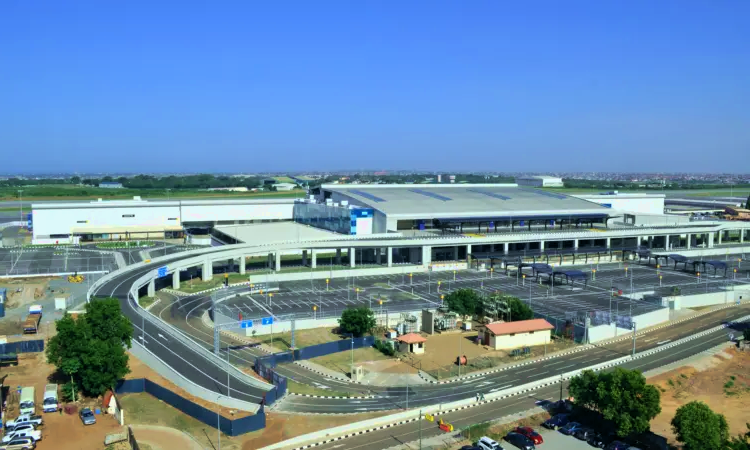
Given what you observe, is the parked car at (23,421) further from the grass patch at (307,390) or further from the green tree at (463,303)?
the green tree at (463,303)

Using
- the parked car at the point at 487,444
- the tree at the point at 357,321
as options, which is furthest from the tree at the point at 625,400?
the tree at the point at 357,321

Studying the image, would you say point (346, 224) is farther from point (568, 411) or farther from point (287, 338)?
point (568, 411)

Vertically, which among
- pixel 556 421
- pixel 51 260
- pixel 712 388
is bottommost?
pixel 712 388

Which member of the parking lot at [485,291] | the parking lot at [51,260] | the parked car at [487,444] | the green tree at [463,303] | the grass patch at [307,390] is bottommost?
the grass patch at [307,390]

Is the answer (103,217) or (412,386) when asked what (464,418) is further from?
(103,217)

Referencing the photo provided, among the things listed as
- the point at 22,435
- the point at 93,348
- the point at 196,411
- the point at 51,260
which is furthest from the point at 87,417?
the point at 51,260

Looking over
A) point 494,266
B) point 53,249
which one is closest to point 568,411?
point 494,266

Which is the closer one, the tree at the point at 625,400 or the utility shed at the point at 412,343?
the tree at the point at 625,400
